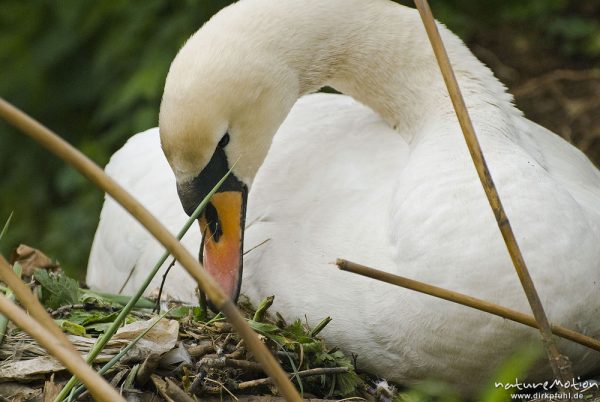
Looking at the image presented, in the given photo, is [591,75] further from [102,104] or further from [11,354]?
[11,354]

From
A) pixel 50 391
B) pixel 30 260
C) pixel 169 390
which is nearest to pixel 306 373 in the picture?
pixel 169 390

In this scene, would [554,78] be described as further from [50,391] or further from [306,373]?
[50,391]

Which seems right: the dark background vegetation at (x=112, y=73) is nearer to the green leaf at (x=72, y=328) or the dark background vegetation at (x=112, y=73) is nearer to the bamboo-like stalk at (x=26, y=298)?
the green leaf at (x=72, y=328)

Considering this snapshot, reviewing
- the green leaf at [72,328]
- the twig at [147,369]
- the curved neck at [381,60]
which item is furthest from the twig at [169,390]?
the curved neck at [381,60]

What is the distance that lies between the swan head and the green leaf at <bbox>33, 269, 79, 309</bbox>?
395mm

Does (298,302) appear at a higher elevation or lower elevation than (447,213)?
lower

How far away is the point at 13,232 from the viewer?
Result: 5.99 metres

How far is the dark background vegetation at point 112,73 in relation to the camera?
16.8 feet

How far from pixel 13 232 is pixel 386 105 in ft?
10.8

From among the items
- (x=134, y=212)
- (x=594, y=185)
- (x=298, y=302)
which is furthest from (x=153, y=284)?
(x=134, y=212)

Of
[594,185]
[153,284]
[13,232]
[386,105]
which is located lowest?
[13,232]

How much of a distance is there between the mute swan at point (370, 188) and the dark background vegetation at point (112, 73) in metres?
1.64

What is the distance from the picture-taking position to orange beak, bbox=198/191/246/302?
114 inches

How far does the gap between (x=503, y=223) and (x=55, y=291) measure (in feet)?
4.43
